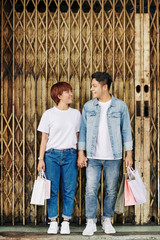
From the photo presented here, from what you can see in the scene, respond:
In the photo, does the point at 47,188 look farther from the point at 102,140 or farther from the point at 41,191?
the point at 102,140

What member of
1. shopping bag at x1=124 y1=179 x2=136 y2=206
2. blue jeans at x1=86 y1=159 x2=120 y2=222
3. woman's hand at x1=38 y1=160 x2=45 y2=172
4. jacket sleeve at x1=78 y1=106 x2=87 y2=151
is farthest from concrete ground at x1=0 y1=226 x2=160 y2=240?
jacket sleeve at x1=78 y1=106 x2=87 y2=151

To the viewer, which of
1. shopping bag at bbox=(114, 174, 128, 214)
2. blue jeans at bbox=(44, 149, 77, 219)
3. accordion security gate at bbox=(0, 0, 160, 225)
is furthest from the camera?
accordion security gate at bbox=(0, 0, 160, 225)

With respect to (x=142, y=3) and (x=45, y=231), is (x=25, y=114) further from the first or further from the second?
(x=142, y=3)

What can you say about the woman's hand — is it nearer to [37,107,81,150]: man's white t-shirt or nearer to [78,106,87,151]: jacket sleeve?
[37,107,81,150]: man's white t-shirt

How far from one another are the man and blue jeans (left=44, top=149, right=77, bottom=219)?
13 centimetres

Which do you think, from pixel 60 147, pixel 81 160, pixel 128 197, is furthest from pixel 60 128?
pixel 128 197

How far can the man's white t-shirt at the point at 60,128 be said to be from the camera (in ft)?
12.9

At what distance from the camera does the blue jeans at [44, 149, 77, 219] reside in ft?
12.9

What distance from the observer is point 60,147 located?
3.93m

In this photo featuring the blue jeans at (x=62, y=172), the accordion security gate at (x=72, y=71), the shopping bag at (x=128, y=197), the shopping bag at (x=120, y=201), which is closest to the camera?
the shopping bag at (x=128, y=197)

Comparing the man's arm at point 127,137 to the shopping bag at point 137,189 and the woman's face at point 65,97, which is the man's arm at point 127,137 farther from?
the woman's face at point 65,97

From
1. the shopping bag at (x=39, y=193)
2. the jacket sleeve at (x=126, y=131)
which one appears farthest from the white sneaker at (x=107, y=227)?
the jacket sleeve at (x=126, y=131)

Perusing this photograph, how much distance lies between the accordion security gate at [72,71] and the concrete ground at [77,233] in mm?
192

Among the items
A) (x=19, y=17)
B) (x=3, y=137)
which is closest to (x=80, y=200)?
(x=3, y=137)
